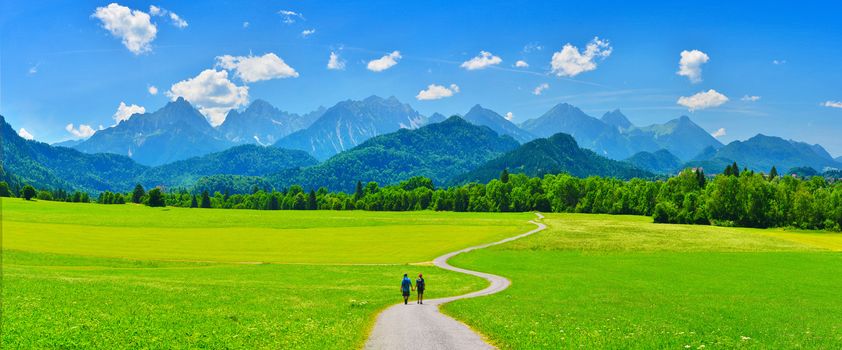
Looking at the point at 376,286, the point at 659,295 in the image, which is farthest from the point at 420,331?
the point at 659,295

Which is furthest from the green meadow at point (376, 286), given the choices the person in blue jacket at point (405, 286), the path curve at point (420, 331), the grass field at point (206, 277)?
the person in blue jacket at point (405, 286)

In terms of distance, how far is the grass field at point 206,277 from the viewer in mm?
23062

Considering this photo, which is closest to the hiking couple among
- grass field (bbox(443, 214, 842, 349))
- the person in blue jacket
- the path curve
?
the person in blue jacket

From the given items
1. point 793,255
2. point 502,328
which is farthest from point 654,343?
point 793,255

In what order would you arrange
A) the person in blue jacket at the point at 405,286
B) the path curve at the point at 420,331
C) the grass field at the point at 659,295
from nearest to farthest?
the path curve at the point at 420,331
the grass field at the point at 659,295
the person in blue jacket at the point at 405,286

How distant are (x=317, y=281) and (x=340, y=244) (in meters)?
42.8

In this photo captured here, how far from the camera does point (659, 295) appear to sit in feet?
149

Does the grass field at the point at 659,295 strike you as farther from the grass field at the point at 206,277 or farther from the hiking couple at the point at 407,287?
the grass field at the point at 206,277

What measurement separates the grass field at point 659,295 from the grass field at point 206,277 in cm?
845

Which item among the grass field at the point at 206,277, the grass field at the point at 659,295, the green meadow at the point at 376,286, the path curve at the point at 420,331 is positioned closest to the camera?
the grass field at the point at 206,277

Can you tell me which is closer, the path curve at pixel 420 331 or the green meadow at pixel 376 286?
the path curve at pixel 420 331

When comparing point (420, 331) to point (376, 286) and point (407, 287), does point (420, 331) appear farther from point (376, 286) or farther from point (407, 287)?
point (376, 286)

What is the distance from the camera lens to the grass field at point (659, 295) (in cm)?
2661

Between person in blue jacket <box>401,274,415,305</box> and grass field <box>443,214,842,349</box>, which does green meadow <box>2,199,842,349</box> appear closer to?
grass field <box>443,214,842,349</box>
